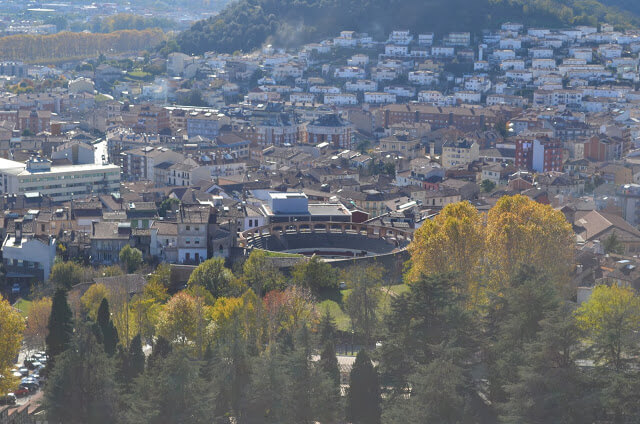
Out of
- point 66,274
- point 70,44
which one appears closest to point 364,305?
point 66,274

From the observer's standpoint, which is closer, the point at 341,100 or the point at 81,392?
the point at 81,392

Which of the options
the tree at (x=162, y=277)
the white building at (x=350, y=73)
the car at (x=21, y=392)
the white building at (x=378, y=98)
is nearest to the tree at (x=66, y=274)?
the tree at (x=162, y=277)

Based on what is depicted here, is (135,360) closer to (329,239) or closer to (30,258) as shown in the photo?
(30,258)

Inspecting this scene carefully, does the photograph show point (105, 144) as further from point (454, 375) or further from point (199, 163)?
point (454, 375)

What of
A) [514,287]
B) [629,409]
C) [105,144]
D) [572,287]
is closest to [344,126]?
[105,144]

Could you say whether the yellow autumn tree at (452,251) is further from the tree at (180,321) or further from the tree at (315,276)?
the tree at (180,321)

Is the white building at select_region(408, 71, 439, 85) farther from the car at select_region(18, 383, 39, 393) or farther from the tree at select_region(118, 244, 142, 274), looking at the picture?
the car at select_region(18, 383, 39, 393)
